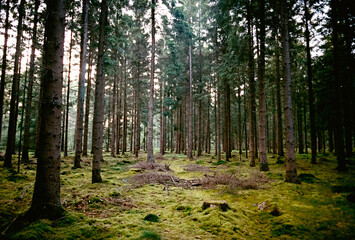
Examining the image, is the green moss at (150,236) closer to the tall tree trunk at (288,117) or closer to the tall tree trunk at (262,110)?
the tall tree trunk at (288,117)

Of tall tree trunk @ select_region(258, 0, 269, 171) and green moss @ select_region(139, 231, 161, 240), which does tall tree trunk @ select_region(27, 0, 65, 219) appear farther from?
tall tree trunk @ select_region(258, 0, 269, 171)

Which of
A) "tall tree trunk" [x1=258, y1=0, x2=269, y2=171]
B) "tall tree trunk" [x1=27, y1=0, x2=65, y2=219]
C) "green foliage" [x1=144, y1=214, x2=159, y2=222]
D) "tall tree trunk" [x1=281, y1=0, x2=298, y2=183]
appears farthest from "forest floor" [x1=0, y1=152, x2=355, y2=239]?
"tall tree trunk" [x1=258, y1=0, x2=269, y2=171]

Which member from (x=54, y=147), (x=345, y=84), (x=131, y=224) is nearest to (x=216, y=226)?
(x=131, y=224)

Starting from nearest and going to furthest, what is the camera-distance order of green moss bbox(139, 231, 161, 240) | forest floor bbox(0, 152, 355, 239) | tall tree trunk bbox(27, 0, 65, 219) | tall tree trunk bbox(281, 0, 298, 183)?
1. green moss bbox(139, 231, 161, 240)
2. forest floor bbox(0, 152, 355, 239)
3. tall tree trunk bbox(27, 0, 65, 219)
4. tall tree trunk bbox(281, 0, 298, 183)

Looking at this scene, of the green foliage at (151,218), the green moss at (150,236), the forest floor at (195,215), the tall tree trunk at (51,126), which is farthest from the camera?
the green foliage at (151,218)

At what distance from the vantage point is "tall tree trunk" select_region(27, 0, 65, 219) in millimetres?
3629

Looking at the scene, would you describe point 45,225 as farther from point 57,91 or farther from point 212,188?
point 212,188

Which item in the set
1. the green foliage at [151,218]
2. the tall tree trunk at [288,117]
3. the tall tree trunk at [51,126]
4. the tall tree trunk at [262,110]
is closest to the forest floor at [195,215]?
the green foliage at [151,218]

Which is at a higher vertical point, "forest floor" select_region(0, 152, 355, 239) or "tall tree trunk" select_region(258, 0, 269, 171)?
"tall tree trunk" select_region(258, 0, 269, 171)

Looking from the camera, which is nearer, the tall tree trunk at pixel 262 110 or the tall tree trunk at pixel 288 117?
the tall tree trunk at pixel 288 117

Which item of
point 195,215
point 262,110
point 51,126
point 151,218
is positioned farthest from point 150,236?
point 262,110

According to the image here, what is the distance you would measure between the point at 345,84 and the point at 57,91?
785 inches

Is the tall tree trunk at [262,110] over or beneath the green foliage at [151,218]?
over

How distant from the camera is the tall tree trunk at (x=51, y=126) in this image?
3629 mm
